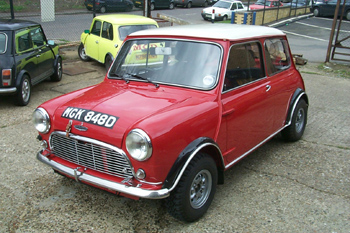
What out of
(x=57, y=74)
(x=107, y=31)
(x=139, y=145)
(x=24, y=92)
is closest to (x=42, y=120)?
(x=139, y=145)

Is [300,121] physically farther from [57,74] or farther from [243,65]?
[57,74]

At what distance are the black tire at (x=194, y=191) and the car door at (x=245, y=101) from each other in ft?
1.39

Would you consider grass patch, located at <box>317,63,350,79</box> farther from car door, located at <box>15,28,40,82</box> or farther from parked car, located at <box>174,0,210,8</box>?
parked car, located at <box>174,0,210,8</box>

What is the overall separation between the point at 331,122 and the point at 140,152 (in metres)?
4.74

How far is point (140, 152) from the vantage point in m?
2.98

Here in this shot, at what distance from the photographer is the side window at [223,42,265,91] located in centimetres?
393

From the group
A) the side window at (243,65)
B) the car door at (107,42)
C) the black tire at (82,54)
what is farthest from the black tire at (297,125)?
the black tire at (82,54)

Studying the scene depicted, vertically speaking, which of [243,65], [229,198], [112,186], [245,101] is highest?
[243,65]

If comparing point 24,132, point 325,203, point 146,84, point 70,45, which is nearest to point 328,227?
point 325,203

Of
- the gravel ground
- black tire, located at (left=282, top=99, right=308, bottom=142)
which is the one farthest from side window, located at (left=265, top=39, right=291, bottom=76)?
the gravel ground

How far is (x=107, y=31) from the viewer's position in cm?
973

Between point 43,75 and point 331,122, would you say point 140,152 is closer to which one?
point 331,122

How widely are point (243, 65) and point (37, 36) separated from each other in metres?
5.61

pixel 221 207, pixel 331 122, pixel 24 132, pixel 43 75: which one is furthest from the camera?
pixel 43 75
